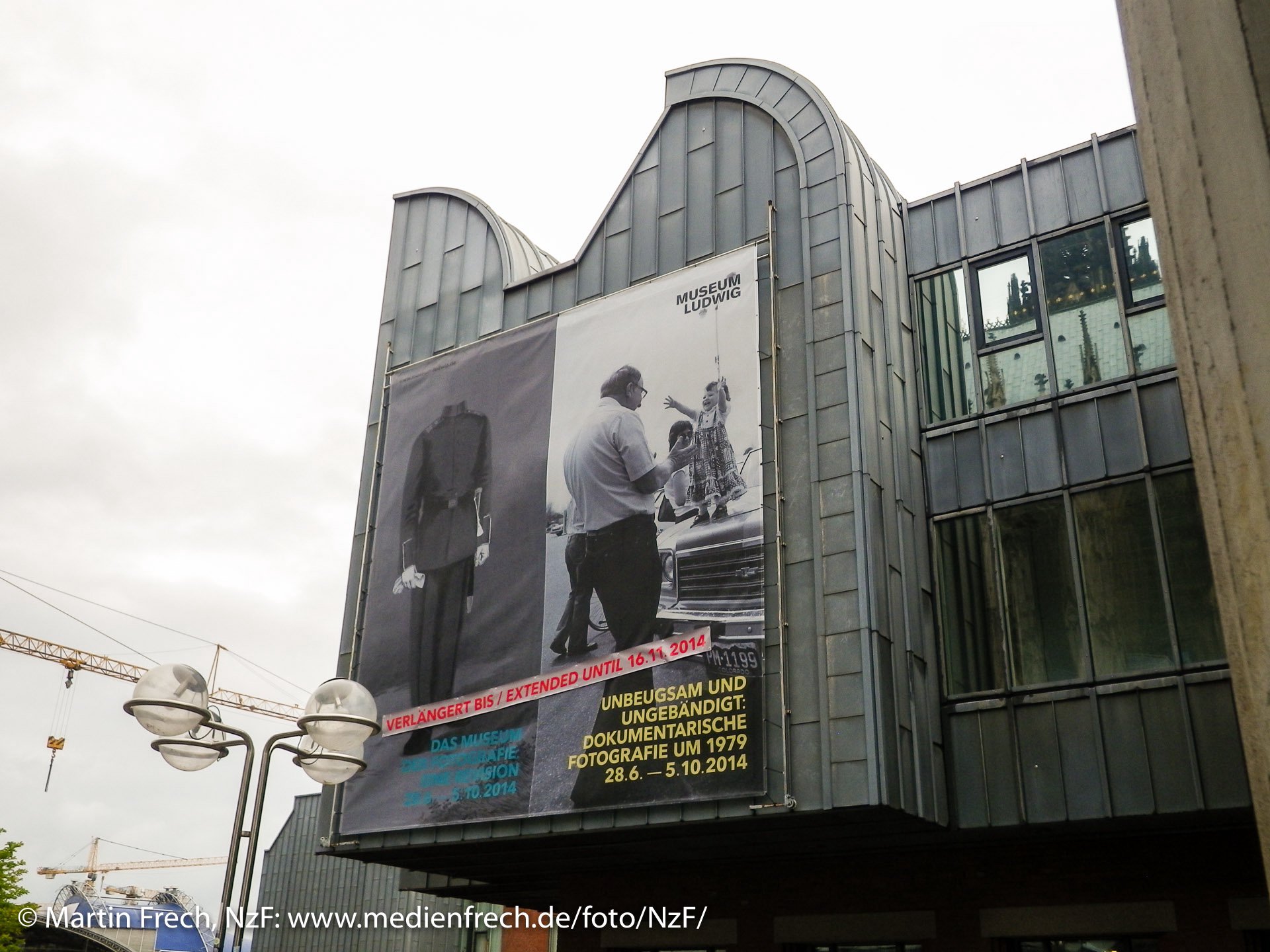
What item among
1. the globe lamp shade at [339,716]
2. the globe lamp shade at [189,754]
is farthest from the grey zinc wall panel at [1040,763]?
the globe lamp shade at [189,754]

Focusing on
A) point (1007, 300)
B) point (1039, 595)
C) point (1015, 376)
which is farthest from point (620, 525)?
point (1007, 300)

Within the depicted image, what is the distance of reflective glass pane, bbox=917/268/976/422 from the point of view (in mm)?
18891

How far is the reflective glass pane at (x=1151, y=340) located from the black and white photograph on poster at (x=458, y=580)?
9406 millimetres

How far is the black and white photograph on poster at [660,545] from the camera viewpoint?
1644 centimetres

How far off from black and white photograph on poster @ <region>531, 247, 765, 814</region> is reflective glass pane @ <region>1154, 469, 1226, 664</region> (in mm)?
5542

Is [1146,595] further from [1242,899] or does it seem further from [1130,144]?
[1130,144]

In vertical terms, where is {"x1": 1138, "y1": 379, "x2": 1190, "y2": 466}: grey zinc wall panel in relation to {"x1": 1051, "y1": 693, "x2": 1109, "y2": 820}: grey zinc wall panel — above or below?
above

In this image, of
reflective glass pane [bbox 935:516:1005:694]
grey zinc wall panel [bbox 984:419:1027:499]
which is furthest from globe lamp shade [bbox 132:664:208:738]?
grey zinc wall panel [bbox 984:419:1027:499]

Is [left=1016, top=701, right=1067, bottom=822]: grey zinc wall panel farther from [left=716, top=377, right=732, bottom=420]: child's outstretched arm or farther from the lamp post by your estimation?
the lamp post

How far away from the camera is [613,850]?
18781 millimetres

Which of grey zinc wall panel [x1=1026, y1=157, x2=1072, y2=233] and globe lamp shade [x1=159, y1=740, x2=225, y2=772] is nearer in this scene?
globe lamp shade [x1=159, y1=740, x2=225, y2=772]

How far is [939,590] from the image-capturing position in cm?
1769

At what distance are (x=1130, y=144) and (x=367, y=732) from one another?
15.0 m

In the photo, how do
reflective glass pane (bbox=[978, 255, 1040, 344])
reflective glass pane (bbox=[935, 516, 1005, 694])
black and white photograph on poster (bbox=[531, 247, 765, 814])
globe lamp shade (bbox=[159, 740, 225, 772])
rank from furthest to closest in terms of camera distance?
reflective glass pane (bbox=[978, 255, 1040, 344]), reflective glass pane (bbox=[935, 516, 1005, 694]), black and white photograph on poster (bbox=[531, 247, 765, 814]), globe lamp shade (bbox=[159, 740, 225, 772])
